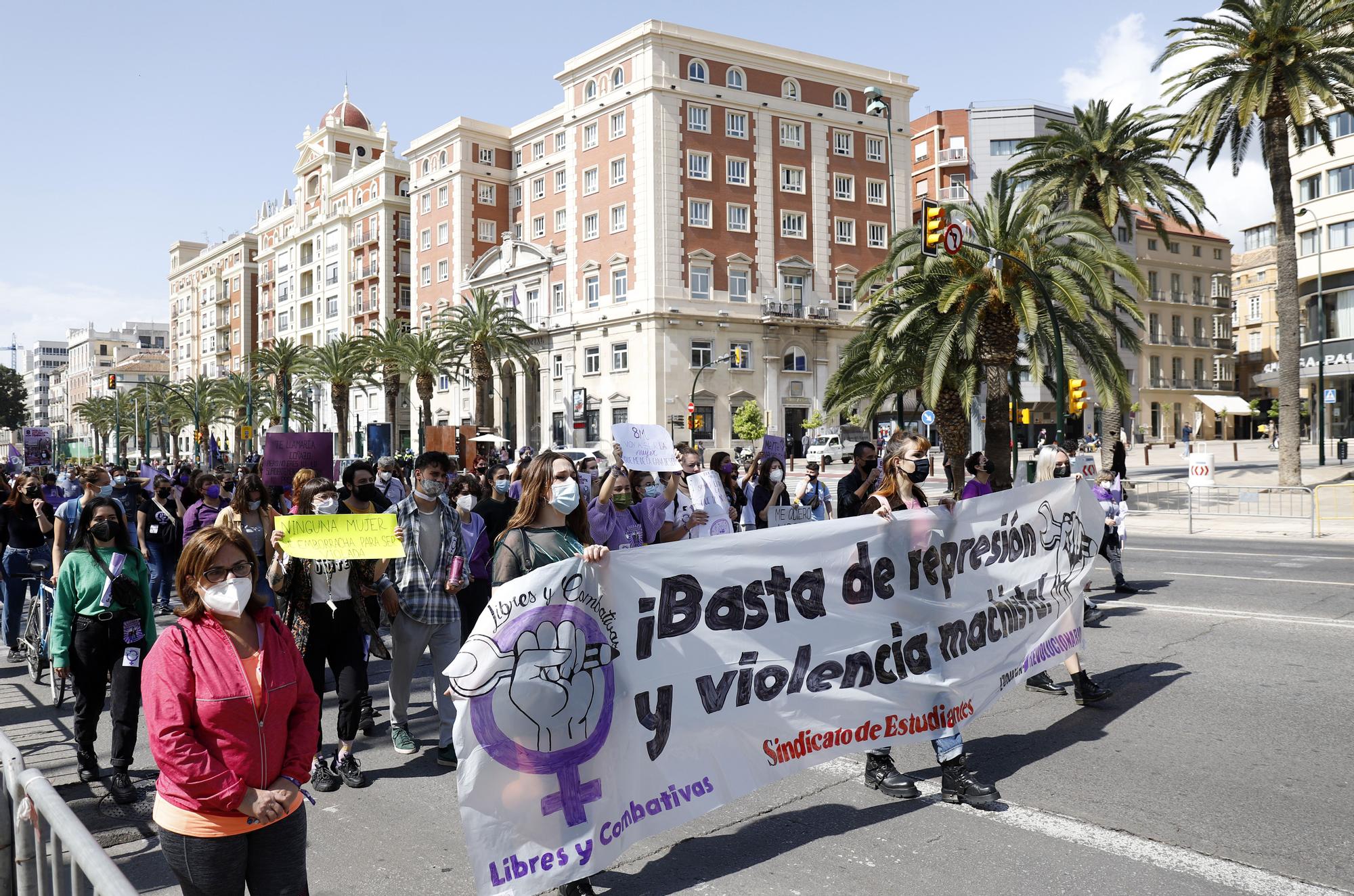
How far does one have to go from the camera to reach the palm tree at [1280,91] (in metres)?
25.3

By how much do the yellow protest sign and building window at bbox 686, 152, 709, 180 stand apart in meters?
→ 51.0

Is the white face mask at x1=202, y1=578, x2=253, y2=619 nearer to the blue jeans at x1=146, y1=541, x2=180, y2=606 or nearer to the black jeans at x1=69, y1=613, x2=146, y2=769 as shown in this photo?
the black jeans at x1=69, y1=613, x2=146, y2=769

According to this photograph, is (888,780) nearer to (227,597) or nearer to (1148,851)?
(1148,851)

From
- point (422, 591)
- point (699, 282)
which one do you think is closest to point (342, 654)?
point (422, 591)

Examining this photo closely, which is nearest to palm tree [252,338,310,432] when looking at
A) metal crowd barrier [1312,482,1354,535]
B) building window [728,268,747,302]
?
building window [728,268,747,302]

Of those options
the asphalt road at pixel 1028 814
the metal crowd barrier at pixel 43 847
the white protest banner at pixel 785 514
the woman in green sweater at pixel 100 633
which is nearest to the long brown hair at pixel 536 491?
the asphalt road at pixel 1028 814

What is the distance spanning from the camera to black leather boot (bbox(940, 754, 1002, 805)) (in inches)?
207

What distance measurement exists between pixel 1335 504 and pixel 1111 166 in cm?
1287

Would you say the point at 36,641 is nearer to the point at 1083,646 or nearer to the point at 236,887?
the point at 236,887

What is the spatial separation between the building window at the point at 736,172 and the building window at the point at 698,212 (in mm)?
2050

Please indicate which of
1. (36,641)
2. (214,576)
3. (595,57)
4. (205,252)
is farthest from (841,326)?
(205,252)

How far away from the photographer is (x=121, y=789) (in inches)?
226

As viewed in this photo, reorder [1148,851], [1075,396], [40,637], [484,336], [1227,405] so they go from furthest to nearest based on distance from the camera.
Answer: [1227,405]
[484,336]
[1075,396]
[40,637]
[1148,851]

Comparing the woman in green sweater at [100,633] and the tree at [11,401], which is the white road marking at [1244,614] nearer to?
the woman in green sweater at [100,633]
